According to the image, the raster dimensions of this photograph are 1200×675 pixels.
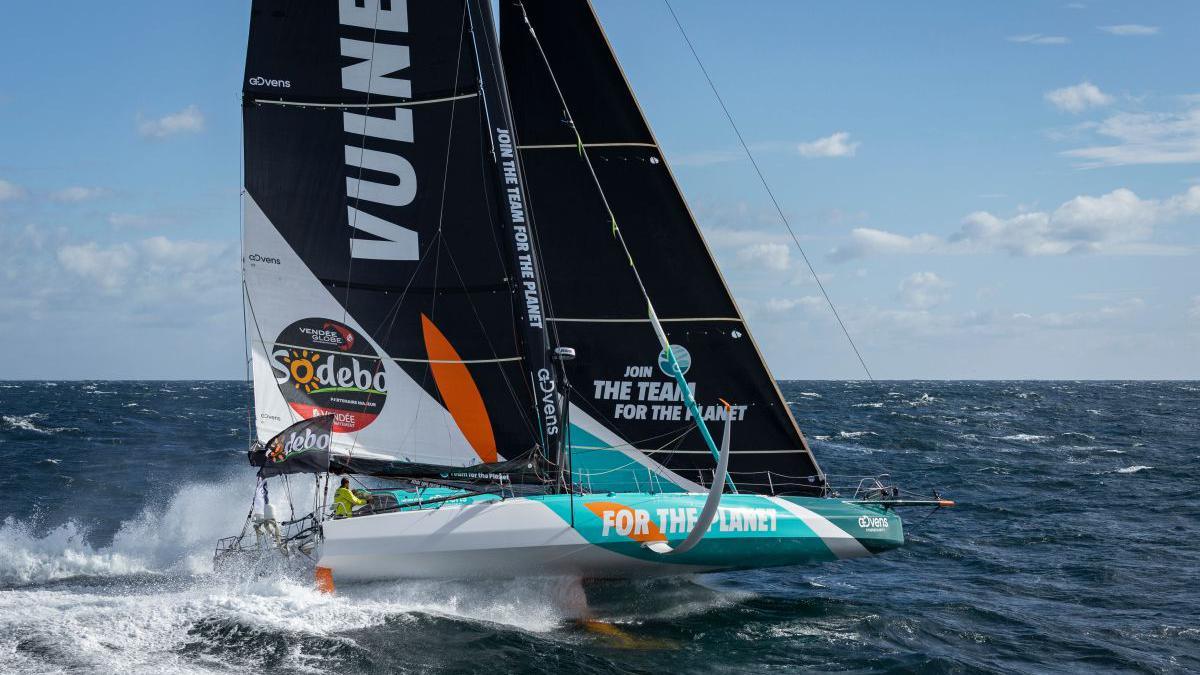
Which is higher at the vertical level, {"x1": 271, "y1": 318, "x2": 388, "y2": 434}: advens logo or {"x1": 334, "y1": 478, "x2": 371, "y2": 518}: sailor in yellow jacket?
{"x1": 271, "y1": 318, "x2": 388, "y2": 434}: advens logo

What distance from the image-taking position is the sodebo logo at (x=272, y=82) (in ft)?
45.1

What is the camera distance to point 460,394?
14.2m

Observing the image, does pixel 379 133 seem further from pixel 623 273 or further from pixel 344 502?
pixel 344 502

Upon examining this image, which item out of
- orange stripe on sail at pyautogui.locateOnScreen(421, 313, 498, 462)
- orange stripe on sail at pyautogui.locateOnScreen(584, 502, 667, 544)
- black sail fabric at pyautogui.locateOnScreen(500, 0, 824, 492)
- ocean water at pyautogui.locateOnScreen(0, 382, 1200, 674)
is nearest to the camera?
ocean water at pyautogui.locateOnScreen(0, 382, 1200, 674)

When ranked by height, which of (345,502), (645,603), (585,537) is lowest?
(645,603)

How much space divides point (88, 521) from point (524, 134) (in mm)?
11766

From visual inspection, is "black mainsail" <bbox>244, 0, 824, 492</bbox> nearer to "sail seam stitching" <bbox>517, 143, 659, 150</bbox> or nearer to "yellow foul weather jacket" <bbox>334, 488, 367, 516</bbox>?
"sail seam stitching" <bbox>517, 143, 659, 150</bbox>

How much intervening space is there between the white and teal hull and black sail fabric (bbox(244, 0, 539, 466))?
157 centimetres

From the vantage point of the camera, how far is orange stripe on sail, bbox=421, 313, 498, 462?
14.1m

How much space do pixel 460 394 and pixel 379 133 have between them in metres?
3.50

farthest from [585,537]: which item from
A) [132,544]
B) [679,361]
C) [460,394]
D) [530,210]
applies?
[132,544]

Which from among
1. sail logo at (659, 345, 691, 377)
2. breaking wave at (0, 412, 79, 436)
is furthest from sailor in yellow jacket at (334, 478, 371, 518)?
breaking wave at (0, 412, 79, 436)

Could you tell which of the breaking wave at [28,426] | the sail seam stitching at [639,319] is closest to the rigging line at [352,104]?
the sail seam stitching at [639,319]

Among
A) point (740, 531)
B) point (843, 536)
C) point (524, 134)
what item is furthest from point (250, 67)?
point (843, 536)
